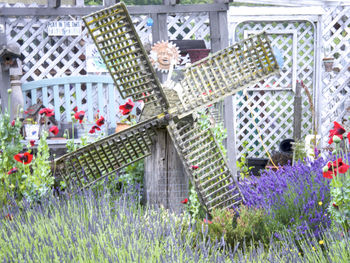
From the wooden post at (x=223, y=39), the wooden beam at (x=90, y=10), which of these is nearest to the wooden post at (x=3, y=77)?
the wooden beam at (x=90, y=10)

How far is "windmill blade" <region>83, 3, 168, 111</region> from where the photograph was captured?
14.0 ft

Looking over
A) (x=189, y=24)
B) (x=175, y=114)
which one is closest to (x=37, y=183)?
(x=175, y=114)

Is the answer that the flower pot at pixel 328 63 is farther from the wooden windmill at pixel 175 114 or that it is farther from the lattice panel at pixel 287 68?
the wooden windmill at pixel 175 114

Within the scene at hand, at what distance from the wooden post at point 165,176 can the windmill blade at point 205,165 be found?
156mm

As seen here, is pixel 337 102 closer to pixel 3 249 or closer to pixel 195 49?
pixel 195 49

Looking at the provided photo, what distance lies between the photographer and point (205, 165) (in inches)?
180

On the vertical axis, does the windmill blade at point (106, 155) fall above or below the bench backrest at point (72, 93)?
below

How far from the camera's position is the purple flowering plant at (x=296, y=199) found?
410 cm

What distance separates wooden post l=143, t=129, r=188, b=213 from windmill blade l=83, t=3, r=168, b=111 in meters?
0.35

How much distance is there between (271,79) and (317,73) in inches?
32.3

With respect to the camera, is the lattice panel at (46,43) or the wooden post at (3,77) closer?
the wooden post at (3,77)

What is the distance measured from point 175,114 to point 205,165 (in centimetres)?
51

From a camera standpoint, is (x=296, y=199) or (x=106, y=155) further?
(x=106, y=155)

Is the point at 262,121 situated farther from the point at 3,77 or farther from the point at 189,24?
the point at 3,77
